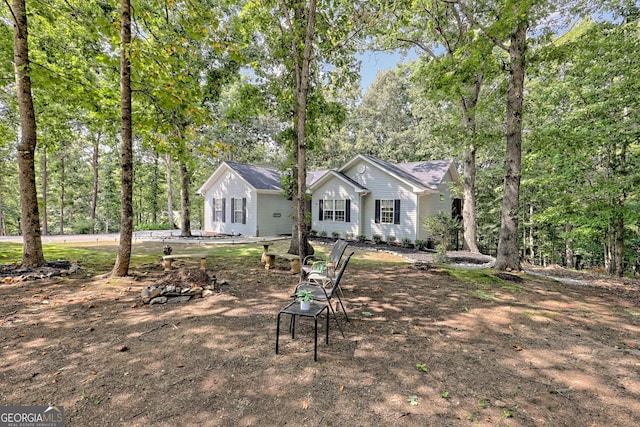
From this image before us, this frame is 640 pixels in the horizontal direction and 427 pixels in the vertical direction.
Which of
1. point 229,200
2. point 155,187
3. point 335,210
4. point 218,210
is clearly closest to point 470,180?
point 335,210

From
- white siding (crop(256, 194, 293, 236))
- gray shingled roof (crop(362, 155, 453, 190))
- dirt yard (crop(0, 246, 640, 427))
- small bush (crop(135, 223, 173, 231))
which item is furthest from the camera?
small bush (crop(135, 223, 173, 231))

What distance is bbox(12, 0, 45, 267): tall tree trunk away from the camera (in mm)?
6391

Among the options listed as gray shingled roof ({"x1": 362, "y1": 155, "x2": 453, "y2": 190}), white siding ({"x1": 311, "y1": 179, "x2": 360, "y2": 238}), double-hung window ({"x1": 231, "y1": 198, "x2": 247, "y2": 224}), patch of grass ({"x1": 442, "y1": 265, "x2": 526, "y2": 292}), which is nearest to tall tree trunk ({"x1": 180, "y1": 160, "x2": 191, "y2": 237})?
double-hung window ({"x1": 231, "y1": 198, "x2": 247, "y2": 224})

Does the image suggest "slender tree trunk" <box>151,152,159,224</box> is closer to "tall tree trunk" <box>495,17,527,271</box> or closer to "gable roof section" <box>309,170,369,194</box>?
"gable roof section" <box>309,170,369,194</box>

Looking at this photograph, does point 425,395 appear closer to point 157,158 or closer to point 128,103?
point 128,103

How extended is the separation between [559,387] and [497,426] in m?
1.09

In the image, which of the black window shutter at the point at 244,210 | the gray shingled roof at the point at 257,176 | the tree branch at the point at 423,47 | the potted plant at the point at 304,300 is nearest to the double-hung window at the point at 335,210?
the gray shingled roof at the point at 257,176

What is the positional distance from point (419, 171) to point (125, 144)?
48.5 ft


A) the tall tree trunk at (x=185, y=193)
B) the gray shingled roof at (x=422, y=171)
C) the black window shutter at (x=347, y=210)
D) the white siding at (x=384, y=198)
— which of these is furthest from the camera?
the black window shutter at (x=347, y=210)

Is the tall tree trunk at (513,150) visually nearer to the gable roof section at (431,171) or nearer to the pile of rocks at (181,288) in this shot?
the gable roof section at (431,171)

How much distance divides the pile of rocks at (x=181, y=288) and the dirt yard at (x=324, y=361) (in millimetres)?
216

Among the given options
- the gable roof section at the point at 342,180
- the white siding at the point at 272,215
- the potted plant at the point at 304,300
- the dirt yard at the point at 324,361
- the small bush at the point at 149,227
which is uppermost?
the gable roof section at the point at 342,180

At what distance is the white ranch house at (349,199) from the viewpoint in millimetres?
14617

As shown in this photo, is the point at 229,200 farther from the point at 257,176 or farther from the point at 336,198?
the point at 336,198
